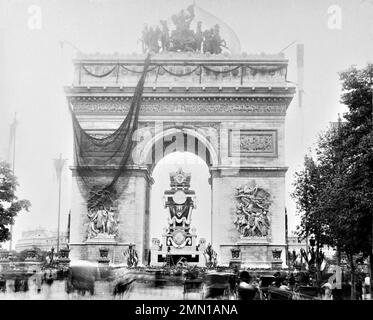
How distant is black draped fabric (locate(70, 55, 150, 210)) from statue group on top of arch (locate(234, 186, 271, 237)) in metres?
6.61

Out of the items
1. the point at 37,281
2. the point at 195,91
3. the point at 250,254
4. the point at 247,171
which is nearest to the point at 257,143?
the point at 247,171

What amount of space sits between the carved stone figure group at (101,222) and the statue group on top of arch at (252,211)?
6.78 m

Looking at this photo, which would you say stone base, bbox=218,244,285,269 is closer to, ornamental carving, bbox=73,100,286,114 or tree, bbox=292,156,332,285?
tree, bbox=292,156,332,285

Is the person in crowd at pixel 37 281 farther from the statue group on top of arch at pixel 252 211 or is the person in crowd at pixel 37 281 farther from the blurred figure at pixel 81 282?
the statue group on top of arch at pixel 252 211

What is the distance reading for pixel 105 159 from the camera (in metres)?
32.5

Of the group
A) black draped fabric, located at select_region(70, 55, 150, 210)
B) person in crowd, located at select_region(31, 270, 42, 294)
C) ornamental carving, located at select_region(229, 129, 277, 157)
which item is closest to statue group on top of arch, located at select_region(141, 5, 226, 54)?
black draped fabric, located at select_region(70, 55, 150, 210)

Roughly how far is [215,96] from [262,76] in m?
2.88

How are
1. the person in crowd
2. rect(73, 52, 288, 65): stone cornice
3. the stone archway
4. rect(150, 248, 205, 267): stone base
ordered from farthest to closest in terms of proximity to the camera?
rect(150, 248, 205, 267): stone base < rect(73, 52, 288, 65): stone cornice < the stone archway < the person in crowd

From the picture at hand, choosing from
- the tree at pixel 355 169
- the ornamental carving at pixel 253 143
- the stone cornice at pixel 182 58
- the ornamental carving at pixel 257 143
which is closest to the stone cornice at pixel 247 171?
the ornamental carving at pixel 253 143

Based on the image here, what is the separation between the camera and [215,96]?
3322 cm

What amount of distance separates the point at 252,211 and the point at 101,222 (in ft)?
26.8

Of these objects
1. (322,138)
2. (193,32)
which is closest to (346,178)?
(322,138)

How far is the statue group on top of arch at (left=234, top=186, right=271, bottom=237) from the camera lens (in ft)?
106
